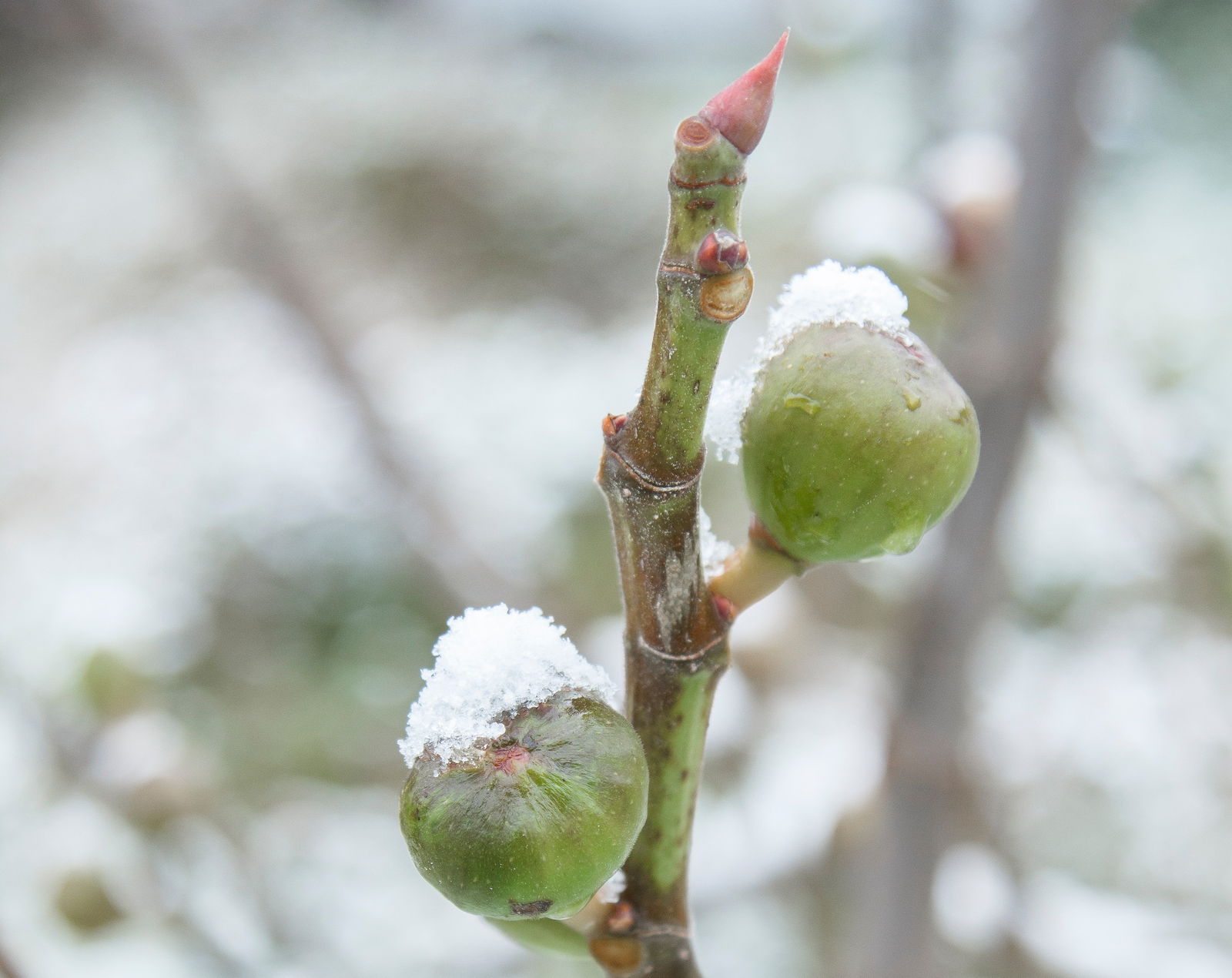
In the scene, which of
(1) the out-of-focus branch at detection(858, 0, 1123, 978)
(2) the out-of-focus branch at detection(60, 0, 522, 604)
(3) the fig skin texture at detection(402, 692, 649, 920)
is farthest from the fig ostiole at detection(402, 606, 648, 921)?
(2) the out-of-focus branch at detection(60, 0, 522, 604)

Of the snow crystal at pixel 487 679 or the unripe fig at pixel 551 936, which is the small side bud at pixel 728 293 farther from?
the unripe fig at pixel 551 936

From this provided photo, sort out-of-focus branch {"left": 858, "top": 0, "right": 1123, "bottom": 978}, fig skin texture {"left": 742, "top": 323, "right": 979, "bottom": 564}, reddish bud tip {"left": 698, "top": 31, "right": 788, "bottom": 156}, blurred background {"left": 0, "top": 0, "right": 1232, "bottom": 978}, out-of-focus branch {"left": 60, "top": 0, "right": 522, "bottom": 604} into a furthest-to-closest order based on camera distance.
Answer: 1. out-of-focus branch {"left": 60, "top": 0, "right": 522, "bottom": 604}
2. blurred background {"left": 0, "top": 0, "right": 1232, "bottom": 978}
3. out-of-focus branch {"left": 858, "top": 0, "right": 1123, "bottom": 978}
4. fig skin texture {"left": 742, "top": 323, "right": 979, "bottom": 564}
5. reddish bud tip {"left": 698, "top": 31, "right": 788, "bottom": 156}

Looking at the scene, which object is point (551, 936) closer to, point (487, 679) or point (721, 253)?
point (487, 679)

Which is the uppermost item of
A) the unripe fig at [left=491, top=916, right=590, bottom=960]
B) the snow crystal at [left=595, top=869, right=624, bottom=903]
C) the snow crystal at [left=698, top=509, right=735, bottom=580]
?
the snow crystal at [left=698, top=509, right=735, bottom=580]

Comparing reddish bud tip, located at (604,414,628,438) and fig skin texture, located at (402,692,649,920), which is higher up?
reddish bud tip, located at (604,414,628,438)

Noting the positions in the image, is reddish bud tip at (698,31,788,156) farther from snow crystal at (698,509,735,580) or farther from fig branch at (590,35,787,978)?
snow crystal at (698,509,735,580)
